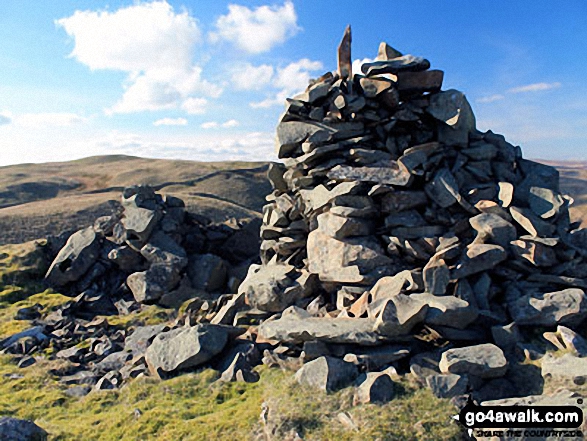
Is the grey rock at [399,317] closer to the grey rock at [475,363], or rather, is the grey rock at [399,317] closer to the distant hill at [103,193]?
the grey rock at [475,363]

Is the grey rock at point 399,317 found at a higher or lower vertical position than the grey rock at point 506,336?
higher

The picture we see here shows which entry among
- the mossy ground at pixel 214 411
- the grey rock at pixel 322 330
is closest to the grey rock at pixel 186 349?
the mossy ground at pixel 214 411

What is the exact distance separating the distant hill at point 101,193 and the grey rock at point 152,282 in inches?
1047

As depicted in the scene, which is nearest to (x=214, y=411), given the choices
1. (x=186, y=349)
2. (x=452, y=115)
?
(x=186, y=349)

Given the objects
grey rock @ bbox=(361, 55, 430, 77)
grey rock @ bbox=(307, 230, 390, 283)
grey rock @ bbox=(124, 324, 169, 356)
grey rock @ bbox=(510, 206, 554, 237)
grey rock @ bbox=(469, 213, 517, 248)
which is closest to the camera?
grey rock @ bbox=(510, 206, 554, 237)

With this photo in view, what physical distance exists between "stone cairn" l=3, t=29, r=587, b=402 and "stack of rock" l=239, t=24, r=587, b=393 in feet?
0.13

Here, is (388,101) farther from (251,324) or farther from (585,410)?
(585,410)

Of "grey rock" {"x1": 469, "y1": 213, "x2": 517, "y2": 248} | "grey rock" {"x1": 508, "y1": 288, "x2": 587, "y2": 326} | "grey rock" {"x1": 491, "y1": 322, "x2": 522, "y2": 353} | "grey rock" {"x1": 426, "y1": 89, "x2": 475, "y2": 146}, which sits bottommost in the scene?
"grey rock" {"x1": 491, "y1": 322, "x2": 522, "y2": 353}

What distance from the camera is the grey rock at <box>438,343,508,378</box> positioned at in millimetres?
7719

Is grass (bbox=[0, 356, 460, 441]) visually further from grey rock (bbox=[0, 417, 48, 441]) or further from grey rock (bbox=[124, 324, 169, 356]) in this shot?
grey rock (bbox=[124, 324, 169, 356])

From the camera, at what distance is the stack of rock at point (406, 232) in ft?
29.0

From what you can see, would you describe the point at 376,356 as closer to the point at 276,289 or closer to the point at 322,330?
the point at 322,330

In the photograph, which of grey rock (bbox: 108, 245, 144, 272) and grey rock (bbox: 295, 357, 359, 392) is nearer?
grey rock (bbox: 295, 357, 359, 392)

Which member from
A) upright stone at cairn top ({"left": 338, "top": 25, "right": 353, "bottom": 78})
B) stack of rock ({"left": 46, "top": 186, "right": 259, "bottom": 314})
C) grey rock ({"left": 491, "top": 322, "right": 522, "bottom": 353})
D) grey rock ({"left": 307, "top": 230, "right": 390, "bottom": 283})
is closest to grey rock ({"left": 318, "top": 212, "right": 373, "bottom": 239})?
grey rock ({"left": 307, "top": 230, "right": 390, "bottom": 283})
